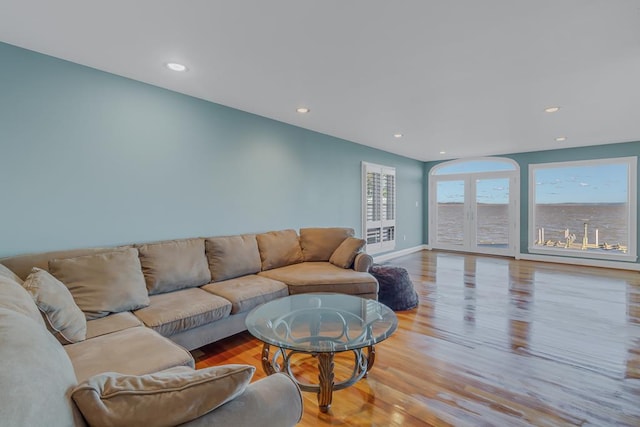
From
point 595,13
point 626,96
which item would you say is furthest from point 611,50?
point 626,96

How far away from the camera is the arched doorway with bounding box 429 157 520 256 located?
271 inches

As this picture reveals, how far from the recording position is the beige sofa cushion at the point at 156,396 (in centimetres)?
78

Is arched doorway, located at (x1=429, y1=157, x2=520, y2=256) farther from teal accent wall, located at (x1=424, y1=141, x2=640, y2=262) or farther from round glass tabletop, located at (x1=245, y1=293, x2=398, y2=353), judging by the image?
round glass tabletop, located at (x1=245, y1=293, x2=398, y2=353)

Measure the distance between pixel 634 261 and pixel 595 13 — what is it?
5939mm

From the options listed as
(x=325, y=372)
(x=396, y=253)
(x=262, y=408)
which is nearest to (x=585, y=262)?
(x=396, y=253)

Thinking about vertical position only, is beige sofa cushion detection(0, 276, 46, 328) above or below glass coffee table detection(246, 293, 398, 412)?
above

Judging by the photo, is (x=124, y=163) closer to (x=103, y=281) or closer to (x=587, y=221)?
Result: (x=103, y=281)

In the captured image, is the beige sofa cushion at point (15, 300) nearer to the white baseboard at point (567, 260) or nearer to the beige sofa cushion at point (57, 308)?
the beige sofa cushion at point (57, 308)

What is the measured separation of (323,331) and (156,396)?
57.1 inches

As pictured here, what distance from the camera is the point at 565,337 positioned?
286 centimetres

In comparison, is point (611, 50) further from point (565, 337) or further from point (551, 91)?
point (565, 337)

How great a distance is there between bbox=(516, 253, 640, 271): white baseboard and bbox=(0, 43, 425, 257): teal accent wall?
529cm

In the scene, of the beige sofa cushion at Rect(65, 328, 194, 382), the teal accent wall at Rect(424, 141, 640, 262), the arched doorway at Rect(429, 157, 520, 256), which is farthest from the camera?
the arched doorway at Rect(429, 157, 520, 256)

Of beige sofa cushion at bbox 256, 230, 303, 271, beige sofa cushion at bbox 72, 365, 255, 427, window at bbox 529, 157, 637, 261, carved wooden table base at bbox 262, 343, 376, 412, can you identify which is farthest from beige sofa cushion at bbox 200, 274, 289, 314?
window at bbox 529, 157, 637, 261
